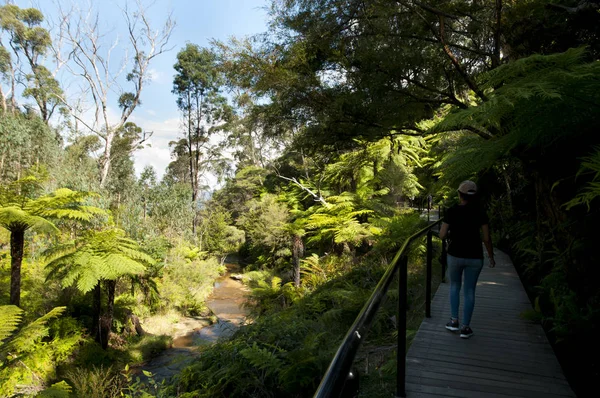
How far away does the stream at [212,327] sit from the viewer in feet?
31.4

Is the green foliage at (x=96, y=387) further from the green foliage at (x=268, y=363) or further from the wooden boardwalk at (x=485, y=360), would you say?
the wooden boardwalk at (x=485, y=360)

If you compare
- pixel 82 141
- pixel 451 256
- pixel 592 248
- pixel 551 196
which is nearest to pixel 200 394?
pixel 451 256

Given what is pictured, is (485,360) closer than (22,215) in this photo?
Yes

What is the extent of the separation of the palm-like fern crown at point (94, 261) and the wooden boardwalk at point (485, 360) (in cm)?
767

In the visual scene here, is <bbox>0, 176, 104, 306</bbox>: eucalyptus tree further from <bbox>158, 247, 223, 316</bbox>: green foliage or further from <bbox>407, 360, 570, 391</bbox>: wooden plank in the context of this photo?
<bbox>407, 360, 570, 391</bbox>: wooden plank

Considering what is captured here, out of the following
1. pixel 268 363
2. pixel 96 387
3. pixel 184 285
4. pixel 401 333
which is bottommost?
pixel 184 285

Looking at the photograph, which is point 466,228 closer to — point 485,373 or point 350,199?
point 485,373

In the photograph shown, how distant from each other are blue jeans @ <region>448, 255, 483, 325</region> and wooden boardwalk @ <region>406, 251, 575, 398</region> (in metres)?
0.25

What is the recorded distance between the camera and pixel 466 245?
10.5 ft

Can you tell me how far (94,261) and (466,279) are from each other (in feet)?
27.7

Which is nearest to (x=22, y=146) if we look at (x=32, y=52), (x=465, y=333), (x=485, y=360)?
(x=32, y=52)

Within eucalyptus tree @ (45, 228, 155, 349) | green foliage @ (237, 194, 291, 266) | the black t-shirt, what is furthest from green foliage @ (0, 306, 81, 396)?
green foliage @ (237, 194, 291, 266)

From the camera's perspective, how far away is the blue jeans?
10.4 feet

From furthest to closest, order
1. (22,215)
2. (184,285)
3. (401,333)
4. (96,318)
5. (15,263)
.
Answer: (184,285) < (96,318) < (15,263) < (22,215) < (401,333)
